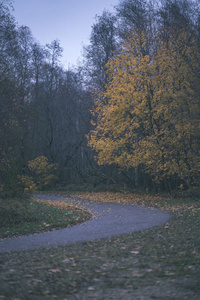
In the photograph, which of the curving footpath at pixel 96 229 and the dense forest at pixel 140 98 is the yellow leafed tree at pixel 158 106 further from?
the curving footpath at pixel 96 229

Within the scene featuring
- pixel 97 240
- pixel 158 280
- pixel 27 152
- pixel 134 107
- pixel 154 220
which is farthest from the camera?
pixel 27 152

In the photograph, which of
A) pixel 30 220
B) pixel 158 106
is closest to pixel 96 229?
pixel 30 220

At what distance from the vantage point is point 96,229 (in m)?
12.2

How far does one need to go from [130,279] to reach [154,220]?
878 cm

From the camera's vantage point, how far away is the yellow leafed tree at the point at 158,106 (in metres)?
21.3

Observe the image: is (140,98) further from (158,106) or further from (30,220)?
(30,220)

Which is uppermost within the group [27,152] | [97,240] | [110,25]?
[110,25]

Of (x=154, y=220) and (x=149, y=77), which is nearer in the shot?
(x=154, y=220)

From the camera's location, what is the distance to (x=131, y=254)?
7438mm

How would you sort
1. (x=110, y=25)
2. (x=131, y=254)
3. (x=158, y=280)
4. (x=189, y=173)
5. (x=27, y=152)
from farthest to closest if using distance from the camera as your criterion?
1. (x=27, y=152)
2. (x=110, y=25)
3. (x=189, y=173)
4. (x=131, y=254)
5. (x=158, y=280)

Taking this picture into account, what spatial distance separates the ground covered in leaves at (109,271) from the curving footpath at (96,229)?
47.7 inches

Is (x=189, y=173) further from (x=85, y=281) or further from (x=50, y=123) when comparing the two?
(x=50, y=123)

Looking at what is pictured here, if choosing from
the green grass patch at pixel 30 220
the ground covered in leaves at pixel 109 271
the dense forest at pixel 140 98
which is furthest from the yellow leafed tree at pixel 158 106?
the ground covered in leaves at pixel 109 271

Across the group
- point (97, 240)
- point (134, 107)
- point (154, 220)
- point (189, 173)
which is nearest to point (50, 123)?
point (134, 107)
